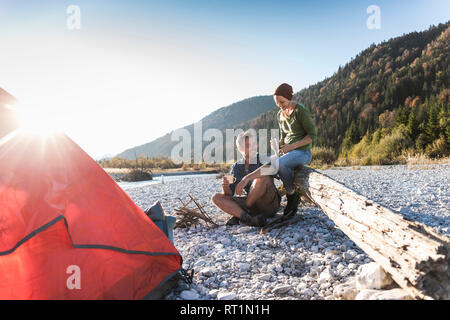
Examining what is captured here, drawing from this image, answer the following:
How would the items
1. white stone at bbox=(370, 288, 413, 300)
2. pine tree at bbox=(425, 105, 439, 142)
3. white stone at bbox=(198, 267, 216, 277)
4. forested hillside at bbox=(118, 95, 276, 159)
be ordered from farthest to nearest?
forested hillside at bbox=(118, 95, 276, 159) < pine tree at bbox=(425, 105, 439, 142) < white stone at bbox=(198, 267, 216, 277) < white stone at bbox=(370, 288, 413, 300)

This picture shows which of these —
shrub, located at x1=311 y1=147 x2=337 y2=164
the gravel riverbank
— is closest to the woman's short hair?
the gravel riverbank

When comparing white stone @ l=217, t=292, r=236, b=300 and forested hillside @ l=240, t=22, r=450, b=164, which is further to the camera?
forested hillside @ l=240, t=22, r=450, b=164

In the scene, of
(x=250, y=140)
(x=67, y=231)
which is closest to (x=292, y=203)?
(x=250, y=140)

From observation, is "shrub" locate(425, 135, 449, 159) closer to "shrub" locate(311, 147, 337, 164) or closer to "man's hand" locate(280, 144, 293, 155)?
"shrub" locate(311, 147, 337, 164)

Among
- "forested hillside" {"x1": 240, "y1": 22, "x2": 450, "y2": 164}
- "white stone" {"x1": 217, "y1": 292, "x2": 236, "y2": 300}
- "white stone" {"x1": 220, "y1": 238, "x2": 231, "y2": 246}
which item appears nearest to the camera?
"white stone" {"x1": 217, "y1": 292, "x2": 236, "y2": 300}

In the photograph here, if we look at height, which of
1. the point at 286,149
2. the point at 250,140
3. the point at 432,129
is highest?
the point at 432,129

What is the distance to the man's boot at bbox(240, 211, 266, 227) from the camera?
151 inches

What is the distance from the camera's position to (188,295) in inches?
86.5

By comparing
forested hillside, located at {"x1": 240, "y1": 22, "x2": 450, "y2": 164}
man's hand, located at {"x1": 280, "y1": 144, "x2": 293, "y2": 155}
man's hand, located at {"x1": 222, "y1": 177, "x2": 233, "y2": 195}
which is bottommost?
man's hand, located at {"x1": 222, "y1": 177, "x2": 233, "y2": 195}

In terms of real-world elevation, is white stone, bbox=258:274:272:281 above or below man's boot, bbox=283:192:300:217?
below

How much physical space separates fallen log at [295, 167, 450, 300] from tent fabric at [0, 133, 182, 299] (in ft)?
5.12

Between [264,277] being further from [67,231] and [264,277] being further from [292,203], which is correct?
[292,203]

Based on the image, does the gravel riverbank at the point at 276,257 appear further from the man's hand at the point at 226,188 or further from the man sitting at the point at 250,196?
the man's hand at the point at 226,188

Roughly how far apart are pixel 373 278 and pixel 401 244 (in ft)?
1.24
